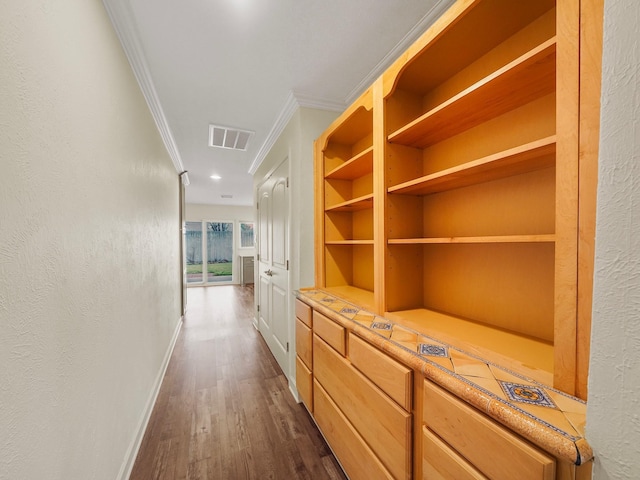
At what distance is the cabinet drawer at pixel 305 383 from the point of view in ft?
Result: 5.78

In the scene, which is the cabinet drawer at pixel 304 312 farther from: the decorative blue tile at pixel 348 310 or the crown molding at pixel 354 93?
the crown molding at pixel 354 93

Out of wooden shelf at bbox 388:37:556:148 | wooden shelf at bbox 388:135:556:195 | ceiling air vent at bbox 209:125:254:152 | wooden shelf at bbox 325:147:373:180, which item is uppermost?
ceiling air vent at bbox 209:125:254:152

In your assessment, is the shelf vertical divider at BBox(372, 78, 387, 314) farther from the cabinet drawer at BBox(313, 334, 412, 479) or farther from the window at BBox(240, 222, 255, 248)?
the window at BBox(240, 222, 255, 248)

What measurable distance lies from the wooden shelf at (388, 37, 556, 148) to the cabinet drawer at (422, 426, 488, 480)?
46.0 inches

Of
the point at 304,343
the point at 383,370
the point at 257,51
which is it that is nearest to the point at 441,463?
the point at 383,370

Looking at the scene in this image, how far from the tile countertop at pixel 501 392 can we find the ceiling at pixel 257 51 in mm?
1581

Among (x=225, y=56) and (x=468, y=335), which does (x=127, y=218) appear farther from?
(x=468, y=335)

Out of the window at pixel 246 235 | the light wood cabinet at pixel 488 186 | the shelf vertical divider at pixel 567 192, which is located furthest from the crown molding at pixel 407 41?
the window at pixel 246 235

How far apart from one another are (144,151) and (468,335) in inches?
92.7

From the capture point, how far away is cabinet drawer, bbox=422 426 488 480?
0.71 meters

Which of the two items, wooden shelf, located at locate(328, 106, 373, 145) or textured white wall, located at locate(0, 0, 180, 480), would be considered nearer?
textured white wall, located at locate(0, 0, 180, 480)

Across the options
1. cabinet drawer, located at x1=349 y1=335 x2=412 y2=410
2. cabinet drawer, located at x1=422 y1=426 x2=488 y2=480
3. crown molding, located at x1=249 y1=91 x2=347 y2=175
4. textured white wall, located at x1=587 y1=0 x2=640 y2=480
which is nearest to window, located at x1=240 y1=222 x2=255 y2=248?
crown molding, located at x1=249 y1=91 x2=347 y2=175

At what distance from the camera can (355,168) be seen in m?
1.82

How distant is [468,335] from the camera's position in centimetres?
101
